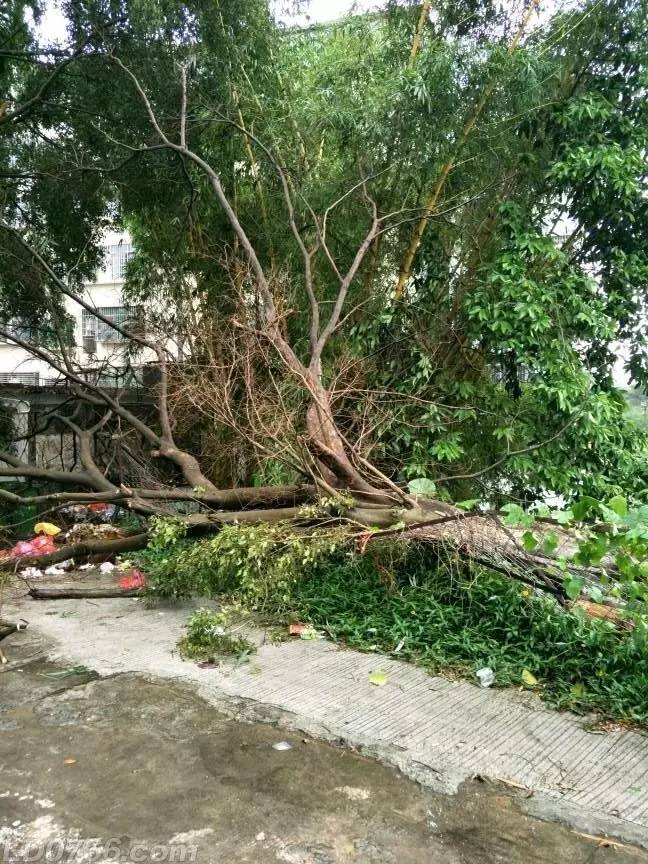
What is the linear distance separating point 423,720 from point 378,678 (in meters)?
0.52

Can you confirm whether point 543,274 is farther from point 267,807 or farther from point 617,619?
point 267,807

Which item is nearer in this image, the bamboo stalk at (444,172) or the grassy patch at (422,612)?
the grassy patch at (422,612)

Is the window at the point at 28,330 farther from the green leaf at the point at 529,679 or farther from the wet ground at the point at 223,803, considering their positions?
the green leaf at the point at 529,679

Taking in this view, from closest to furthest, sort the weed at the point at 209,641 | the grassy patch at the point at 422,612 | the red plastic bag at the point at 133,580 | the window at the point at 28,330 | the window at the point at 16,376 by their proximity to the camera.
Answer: the grassy patch at the point at 422,612, the weed at the point at 209,641, the red plastic bag at the point at 133,580, the window at the point at 28,330, the window at the point at 16,376

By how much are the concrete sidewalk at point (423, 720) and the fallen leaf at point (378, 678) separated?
0.03m

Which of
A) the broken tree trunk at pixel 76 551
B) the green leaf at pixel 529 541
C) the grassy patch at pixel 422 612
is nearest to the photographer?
the grassy patch at pixel 422 612

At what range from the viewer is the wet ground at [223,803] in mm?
2342

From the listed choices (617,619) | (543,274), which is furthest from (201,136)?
(617,619)

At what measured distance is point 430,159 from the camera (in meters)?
6.27

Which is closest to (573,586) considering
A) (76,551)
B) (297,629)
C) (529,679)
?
(529,679)

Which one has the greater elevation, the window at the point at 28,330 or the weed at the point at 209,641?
the window at the point at 28,330

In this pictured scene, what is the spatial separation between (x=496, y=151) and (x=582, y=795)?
5.46 meters

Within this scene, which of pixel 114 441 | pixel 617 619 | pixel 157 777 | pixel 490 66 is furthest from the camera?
pixel 114 441

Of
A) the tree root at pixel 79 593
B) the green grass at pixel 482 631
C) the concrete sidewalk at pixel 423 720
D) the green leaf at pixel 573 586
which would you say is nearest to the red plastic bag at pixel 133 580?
the tree root at pixel 79 593
